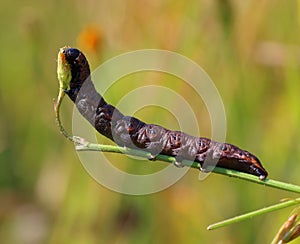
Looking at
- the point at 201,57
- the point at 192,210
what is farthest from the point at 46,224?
the point at 201,57

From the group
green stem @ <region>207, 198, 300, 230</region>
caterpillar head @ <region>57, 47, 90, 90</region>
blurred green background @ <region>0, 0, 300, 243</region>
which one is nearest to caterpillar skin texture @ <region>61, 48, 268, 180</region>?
caterpillar head @ <region>57, 47, 90, 90</region>

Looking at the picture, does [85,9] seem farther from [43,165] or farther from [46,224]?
[46,224]

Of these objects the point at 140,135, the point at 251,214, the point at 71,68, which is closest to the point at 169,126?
the point at 140,135

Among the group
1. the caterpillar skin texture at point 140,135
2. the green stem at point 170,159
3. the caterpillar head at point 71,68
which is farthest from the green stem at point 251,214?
the caterpillar head at point 71,68

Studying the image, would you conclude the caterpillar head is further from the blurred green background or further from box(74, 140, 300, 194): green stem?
the blurred green background

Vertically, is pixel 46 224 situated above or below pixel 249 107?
below

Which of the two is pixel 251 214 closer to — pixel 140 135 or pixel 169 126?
pixel 140 135
